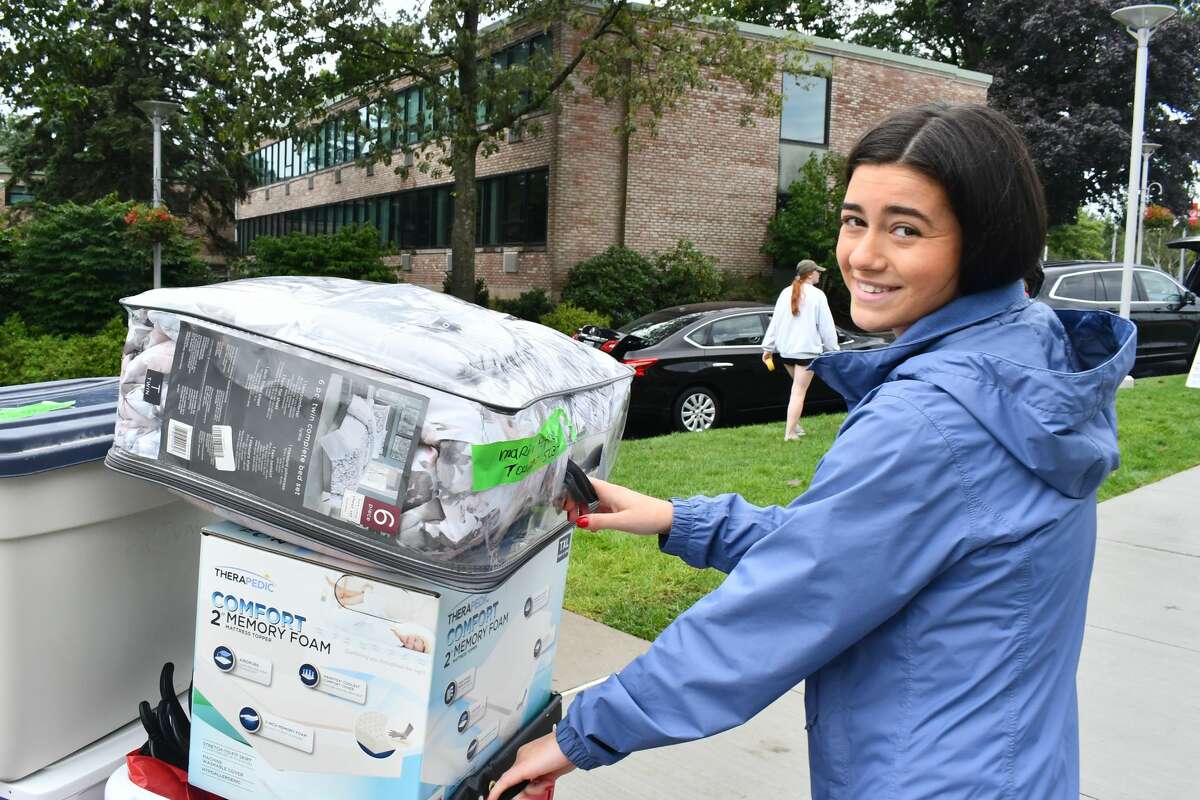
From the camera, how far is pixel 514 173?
2292 cm

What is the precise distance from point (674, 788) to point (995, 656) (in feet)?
6.86

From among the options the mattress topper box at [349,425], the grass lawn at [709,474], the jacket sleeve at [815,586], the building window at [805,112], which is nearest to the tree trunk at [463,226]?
the building window at [805,112]

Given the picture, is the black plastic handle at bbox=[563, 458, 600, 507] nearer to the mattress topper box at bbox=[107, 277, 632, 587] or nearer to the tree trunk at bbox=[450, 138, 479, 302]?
the mattress topper box at bbox=[107, 277, 632, 587]

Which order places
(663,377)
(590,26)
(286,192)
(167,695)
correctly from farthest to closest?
1. (286,192)
2. (590,26)
3. (663,377)
4. (167,695)

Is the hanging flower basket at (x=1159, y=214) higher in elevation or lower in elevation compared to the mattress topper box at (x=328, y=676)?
higher

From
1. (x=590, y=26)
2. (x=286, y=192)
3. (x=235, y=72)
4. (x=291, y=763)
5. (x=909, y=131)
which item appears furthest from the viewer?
(x=286, y=192)

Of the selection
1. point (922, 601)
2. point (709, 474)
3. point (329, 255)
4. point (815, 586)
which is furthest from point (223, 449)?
point (329, 255)

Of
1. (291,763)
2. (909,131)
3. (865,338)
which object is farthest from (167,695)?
(865,338)

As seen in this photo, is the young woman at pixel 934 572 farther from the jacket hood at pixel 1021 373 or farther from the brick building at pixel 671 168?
Result: the brick building at pixel 671 168

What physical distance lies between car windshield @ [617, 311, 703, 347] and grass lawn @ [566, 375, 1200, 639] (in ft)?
6.74

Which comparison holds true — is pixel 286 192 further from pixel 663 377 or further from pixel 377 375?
pixel 377 375

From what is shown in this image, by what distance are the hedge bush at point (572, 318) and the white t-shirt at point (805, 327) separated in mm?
9169

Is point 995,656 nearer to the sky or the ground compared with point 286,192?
nearer to the ground

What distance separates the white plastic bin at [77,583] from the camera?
1.62 meters
